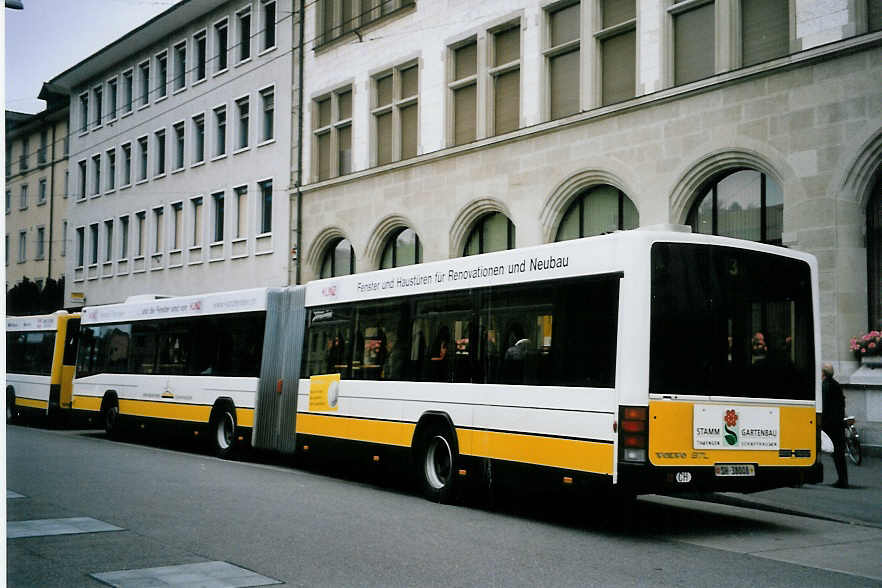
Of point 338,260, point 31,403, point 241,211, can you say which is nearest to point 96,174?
point 241,211

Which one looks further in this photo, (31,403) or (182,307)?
(31,403)

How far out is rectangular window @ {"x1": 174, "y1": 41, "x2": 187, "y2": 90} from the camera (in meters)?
40.2

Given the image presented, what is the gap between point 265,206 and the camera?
118 ft

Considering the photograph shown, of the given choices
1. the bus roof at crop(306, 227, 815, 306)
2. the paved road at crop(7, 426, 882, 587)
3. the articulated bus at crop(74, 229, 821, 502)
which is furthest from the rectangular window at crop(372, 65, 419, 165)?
the paved road at crop(7, 426, 882, 587)

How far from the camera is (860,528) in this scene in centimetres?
1137

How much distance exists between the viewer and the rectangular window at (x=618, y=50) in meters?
22.0

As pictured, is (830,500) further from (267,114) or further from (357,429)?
(267,114)

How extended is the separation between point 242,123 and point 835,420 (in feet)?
88.4

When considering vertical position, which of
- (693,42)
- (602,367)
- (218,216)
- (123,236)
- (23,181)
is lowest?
(602,367)

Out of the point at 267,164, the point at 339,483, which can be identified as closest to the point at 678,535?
the point at 339,483

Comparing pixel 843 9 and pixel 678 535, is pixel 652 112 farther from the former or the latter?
pixel 678 535

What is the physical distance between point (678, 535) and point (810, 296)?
2.96 meters

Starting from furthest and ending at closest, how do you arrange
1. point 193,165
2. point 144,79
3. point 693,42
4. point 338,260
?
point 144,79 < point 193,165 < point 338,260 < point 693,42

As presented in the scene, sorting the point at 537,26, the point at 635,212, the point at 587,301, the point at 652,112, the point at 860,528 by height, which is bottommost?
the point at 860,528
